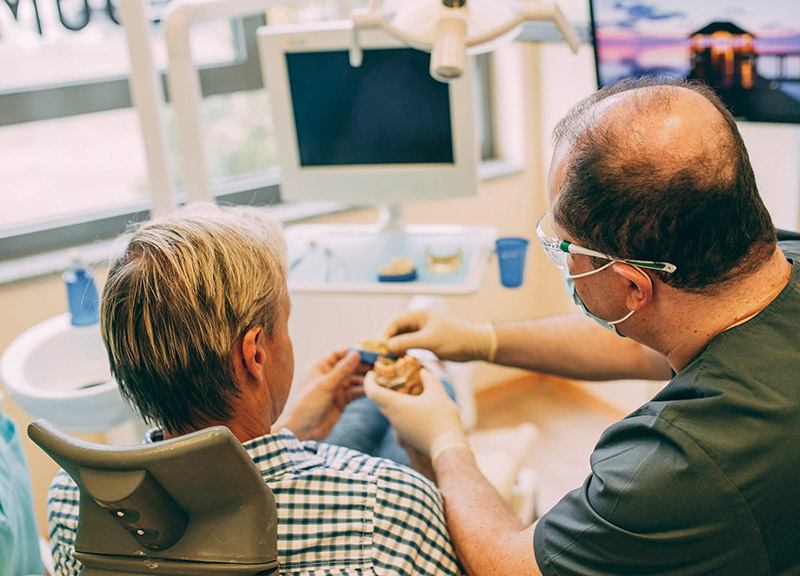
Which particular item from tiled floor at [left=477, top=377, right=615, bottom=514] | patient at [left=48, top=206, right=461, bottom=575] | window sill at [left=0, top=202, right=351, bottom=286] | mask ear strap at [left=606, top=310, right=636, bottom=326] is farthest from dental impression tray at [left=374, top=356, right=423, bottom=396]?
tiled floor at [left=477, top=377, right=615, bottom=514]

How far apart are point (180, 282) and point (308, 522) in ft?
1.16

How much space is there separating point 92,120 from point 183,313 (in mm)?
1798

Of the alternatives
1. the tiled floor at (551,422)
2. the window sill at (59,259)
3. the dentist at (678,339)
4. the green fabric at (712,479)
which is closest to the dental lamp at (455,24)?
the dentist at (678,339)

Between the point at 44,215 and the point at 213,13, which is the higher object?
the point at 213,13

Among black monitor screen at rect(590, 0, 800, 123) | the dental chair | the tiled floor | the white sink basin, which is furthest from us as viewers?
the tiled floor

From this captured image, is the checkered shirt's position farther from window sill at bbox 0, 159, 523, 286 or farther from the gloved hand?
window sill at bbox 0, 159, 523, 286

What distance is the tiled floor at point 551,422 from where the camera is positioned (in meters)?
2.50

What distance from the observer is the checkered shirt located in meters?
0.98

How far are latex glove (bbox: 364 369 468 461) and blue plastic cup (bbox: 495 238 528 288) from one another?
1.75ft

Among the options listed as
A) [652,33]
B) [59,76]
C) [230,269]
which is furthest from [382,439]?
[59,76]

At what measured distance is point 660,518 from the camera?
0.87 m

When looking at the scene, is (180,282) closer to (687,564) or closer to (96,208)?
(687,564)

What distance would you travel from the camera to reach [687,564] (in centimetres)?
89

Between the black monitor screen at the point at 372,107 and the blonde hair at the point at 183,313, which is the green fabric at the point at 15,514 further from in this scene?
the black monitor screen at the point at 372,107
